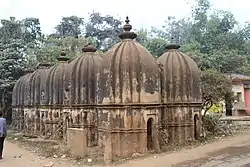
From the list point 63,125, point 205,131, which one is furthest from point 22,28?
point 205,131

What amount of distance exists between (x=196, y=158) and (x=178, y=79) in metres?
4.41

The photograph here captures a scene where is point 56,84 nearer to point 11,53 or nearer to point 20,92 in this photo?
point 20,92

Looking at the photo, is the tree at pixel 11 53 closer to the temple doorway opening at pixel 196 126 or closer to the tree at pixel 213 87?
the tree at pixel 213 87

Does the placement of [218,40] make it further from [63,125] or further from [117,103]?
[117,103]

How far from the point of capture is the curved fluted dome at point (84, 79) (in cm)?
1694

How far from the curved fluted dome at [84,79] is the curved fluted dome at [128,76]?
270cm

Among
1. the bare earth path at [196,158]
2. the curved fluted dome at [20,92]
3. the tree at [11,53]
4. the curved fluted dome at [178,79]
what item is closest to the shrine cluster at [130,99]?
the curved fluted dome at [178,79]

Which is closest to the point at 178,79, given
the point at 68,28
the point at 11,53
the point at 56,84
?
the point at 56,84

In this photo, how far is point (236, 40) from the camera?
4638cm

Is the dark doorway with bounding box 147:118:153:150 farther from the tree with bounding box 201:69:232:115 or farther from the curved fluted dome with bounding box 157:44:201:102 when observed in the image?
the tree with bounding box 201:69:232:115

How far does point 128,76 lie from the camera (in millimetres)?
13609

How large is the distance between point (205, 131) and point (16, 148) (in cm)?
996

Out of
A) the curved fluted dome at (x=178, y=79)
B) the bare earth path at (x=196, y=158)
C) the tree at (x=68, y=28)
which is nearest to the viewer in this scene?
the bare earth path at (x=196, y=158)

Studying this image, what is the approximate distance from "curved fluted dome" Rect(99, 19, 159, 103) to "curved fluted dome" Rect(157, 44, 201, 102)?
1621 millimetres
